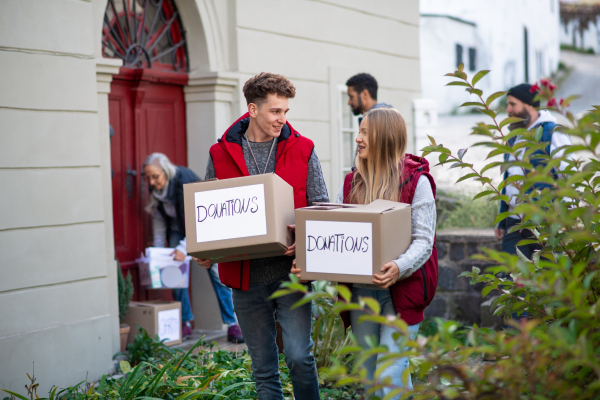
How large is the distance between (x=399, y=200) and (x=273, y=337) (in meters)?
0.86

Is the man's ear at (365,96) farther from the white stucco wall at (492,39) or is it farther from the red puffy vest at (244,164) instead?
the white stucco wall at (492,39)

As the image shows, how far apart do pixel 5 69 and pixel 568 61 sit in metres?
33.0

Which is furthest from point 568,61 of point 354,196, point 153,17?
point 354,196

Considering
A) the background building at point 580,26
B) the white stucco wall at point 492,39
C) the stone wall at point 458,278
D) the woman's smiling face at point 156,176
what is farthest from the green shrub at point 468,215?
the background building at point 580,26

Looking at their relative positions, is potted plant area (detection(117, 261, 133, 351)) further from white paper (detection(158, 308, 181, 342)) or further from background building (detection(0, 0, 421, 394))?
white paper (detection(158, 308, 181, 342))

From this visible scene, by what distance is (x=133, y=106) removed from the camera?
546 cm

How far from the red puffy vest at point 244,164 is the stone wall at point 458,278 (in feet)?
11.8

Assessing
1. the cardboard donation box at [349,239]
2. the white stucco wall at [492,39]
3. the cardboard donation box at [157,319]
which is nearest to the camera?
the cardboard donation box at [349,239]

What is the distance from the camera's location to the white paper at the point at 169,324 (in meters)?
4.98

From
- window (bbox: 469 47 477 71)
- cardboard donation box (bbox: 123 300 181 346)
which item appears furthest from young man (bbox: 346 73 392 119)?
window (bbox: 469 47 477 71)

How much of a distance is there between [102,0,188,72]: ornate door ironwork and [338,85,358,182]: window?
1995mm

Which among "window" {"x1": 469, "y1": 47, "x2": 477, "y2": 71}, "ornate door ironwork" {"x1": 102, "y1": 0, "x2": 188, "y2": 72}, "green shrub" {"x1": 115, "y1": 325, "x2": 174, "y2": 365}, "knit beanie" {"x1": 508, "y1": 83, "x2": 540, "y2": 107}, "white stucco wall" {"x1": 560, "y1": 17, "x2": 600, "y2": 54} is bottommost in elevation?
"green shrub" {"x1": 115, "y1": 325, "x2": 174, "y2": 365}

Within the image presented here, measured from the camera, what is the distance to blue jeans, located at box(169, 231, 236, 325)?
5.49m

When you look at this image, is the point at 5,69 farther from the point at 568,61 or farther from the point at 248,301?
the point at 568,61
